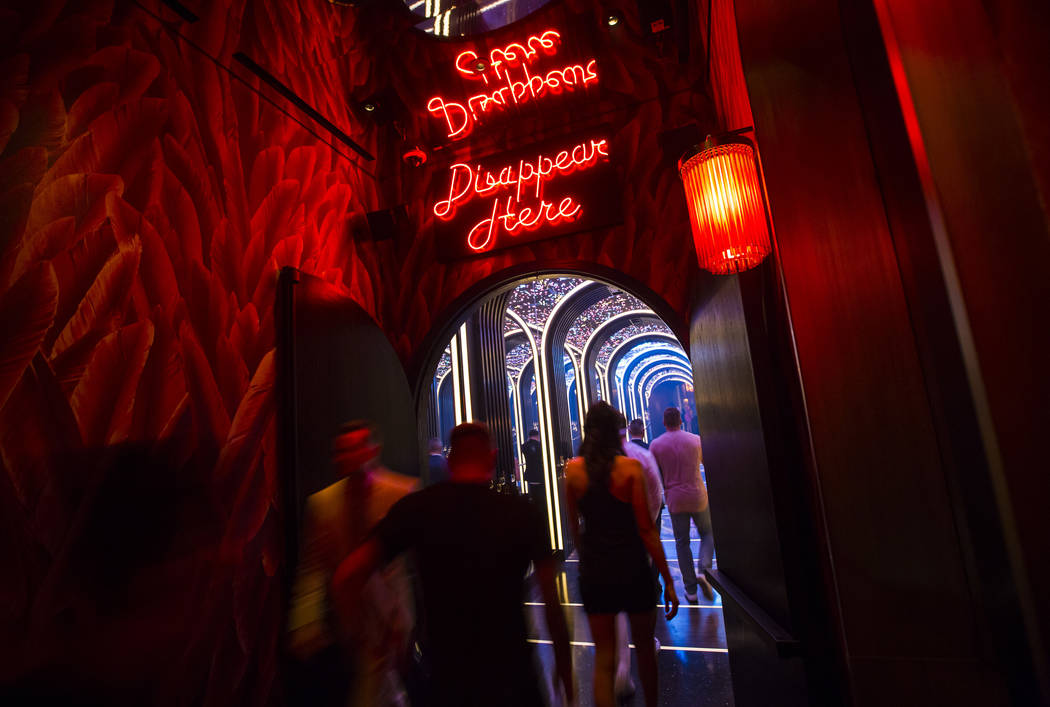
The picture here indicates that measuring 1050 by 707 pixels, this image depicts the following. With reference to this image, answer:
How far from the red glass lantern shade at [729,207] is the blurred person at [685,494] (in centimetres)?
284

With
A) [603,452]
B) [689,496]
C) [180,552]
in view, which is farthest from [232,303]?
[689,496]

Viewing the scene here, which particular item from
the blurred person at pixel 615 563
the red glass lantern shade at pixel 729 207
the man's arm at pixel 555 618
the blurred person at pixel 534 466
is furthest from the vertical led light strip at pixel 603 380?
the man's arm at pixel 555 618

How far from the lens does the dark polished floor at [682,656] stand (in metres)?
2.87

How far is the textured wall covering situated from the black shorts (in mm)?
1585

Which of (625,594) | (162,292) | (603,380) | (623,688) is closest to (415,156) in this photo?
(162,292)

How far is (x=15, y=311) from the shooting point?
1747mm

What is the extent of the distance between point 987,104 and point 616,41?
152 inches

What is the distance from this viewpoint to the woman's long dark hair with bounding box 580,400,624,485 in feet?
8.51

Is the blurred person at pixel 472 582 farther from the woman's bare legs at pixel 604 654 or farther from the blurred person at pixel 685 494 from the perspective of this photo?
the blurred person at pixel 685 494

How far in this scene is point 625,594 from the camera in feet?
8.02

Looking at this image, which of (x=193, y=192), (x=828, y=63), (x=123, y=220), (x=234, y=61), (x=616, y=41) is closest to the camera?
(x=828, y=63)

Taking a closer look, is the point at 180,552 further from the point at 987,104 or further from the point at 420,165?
the point at 420,165

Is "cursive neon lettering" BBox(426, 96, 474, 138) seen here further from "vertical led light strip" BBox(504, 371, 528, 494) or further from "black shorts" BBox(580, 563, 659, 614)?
"vertical led light strip" BBox(504, 371, 528, 494)

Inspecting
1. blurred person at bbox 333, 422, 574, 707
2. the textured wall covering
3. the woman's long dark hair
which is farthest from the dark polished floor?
the textured wall covering
